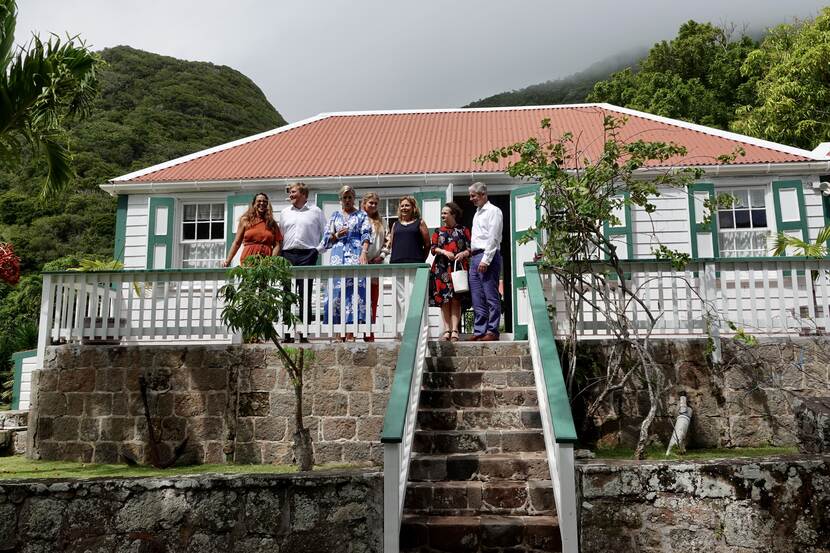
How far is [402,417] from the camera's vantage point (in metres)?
4.20

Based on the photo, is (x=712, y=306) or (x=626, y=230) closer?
(x=712, y=306)

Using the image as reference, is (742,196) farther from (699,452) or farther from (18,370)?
(18,370)

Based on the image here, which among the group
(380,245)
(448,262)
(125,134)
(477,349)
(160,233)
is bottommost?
(477,349)

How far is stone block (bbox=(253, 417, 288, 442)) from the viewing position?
6.73 metres

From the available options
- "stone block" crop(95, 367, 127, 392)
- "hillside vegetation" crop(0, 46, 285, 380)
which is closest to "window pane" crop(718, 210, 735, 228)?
"stone block" crop(95, 367, 127, 392)

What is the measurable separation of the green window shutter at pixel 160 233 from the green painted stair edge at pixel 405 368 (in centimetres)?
608

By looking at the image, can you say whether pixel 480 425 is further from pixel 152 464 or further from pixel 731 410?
pixel 152 464

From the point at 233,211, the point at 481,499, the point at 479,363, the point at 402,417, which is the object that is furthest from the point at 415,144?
the point at 402,417

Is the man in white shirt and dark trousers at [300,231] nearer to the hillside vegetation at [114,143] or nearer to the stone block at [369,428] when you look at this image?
the stone block at [369,428]

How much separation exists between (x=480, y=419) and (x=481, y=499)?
1.05 meters

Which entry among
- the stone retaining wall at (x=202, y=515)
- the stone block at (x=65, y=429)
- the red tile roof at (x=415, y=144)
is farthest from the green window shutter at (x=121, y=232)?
the stone retaining wall at (x=202, y=515)

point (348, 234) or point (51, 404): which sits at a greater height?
point (348, 234)

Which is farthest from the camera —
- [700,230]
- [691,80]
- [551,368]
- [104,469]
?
[691,80]

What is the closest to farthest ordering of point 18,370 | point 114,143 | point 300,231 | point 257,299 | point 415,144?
point 257,299 → point 300,231 → point 18,370 → point 415,144 → point 114,143
